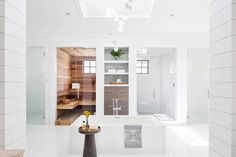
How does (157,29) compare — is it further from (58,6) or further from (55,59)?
(55,59)

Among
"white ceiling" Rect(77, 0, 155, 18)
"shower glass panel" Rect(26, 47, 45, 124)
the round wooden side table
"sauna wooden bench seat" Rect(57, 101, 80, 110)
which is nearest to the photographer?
the round wooden side table

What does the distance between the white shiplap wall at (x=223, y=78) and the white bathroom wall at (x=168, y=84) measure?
5058 millimetres

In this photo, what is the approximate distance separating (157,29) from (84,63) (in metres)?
2.38

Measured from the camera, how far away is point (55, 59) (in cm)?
634

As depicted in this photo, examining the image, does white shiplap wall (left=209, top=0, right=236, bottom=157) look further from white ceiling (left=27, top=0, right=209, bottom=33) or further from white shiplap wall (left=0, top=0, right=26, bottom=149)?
white ceiling (left=27, top=0, right=209, bottom=33)

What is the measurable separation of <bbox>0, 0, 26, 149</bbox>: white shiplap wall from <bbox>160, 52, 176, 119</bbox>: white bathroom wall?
549cm

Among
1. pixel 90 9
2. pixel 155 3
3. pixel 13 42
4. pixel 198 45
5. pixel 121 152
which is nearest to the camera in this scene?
pixel 13 42

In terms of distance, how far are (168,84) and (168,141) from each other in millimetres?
3362

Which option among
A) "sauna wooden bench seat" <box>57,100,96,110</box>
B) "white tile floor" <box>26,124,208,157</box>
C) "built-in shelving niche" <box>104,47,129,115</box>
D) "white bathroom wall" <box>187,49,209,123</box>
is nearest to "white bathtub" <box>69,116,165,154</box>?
"white tile floor" <box>26,124,208,157</box>

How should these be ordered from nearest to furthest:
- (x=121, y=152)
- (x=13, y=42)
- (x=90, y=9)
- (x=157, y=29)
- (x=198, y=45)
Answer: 1. (x=13, y=42)
2. (x=121, y=152)
3. (x=90, y=9)
4. (x=157, y=29)
5. (x=198, y=45)

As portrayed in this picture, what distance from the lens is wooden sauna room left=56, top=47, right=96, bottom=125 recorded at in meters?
6.50

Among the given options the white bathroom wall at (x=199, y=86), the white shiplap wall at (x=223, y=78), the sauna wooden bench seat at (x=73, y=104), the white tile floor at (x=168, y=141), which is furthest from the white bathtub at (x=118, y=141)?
the white bathroom wall at (x=199, y=86)

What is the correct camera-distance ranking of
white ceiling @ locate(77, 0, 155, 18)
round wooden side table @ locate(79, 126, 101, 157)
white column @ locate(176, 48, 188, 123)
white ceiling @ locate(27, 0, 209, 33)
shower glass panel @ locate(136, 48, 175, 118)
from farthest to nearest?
1. shower glass panel @ locate(136, 48, 175, 118)
2. white column @ locate(176, 48, 188, 123)
3. white ceiling @ locate(77, 0, 155, 18)
4. white ceiling @ locate(27, 0, 209, 33)
5. round wooden side table @ locate(79, 126, 101, 157)
